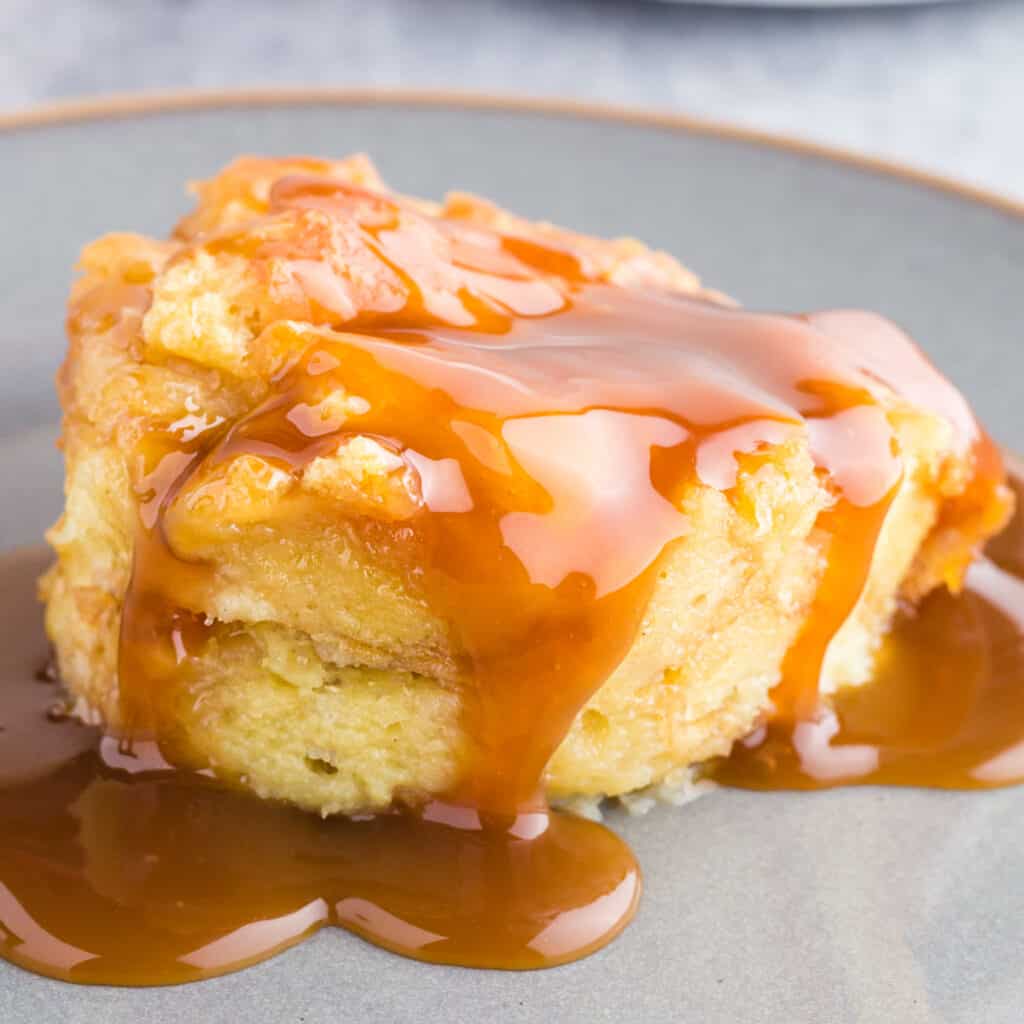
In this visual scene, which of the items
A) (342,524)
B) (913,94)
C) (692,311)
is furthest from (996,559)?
(913,94)

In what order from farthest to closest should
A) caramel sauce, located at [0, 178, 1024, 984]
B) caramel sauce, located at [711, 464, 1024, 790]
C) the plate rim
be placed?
the plate rim < caramel sauce, located at [711, 464, 1024, 790] < caramel sauce, located at [0, 178, 1024, 984]

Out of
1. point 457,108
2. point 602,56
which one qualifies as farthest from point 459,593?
point 602,56

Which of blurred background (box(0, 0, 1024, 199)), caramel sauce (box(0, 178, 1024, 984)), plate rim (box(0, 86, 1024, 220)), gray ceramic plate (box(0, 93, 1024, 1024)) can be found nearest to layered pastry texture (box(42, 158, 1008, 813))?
caramel sauce (box(0, 178, 1024, 984))

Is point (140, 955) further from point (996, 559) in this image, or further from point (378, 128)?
point (378, 128)

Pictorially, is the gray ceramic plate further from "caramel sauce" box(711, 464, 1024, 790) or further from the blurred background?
the blurred background

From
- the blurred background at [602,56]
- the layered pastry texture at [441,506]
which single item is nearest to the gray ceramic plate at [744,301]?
the layered pastry texture at [441,506]

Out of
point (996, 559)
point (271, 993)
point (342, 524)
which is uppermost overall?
point (342, 524)

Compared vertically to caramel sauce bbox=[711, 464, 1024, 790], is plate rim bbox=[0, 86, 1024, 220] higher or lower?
higher
